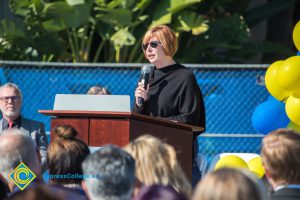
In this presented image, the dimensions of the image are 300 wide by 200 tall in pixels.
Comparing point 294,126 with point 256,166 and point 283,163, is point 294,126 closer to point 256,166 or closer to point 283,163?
point 256,166

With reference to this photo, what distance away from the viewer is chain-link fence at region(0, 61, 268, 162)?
884 cm

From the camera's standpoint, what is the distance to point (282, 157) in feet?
13.2

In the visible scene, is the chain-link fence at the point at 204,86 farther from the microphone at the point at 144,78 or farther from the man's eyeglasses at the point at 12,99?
the microphone at the point at 144,78

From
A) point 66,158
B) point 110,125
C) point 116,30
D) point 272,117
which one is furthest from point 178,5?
point 66,158

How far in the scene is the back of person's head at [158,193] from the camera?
3.77 metres

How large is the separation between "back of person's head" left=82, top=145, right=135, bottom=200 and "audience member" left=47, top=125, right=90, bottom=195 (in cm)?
61

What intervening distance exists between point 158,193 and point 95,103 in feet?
5.15

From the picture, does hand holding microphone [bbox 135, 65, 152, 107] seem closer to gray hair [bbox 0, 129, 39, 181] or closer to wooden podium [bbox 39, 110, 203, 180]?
wooden podium [bbox 39, 110, 203, 180]

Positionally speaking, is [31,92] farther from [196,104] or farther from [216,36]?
[216,36]

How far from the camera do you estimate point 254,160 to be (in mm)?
6195

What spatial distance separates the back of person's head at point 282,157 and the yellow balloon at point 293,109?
2.64 metres

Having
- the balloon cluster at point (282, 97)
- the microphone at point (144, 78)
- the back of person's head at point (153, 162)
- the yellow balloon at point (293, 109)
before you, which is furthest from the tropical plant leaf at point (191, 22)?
the back of person's head at point (153, 162)

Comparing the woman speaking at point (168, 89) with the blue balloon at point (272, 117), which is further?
the blue balloon at point (272, 117)

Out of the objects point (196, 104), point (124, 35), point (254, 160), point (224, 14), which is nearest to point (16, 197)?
point (196, 104)
